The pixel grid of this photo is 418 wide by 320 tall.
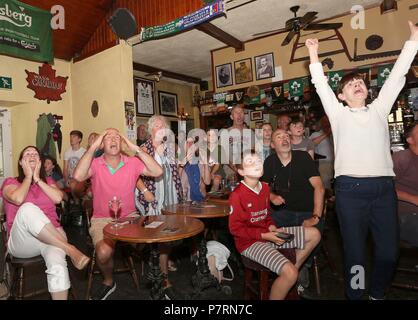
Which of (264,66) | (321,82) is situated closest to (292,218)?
(321,82)

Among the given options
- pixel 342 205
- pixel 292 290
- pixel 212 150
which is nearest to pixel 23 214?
pixel 292 290

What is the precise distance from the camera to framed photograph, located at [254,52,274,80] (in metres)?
6.86

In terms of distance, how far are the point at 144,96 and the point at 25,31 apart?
3.55m

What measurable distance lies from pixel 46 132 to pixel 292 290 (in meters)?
6.10

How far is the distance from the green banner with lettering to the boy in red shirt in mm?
4998

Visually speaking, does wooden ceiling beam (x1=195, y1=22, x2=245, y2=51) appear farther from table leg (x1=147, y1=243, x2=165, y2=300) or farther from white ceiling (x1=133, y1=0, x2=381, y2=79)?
table leg (x1=147, y1=243, x2=165, y2=300)

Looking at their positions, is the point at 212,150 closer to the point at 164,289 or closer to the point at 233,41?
the point at 164,289

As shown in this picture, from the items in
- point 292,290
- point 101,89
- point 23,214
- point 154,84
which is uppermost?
point 154,84

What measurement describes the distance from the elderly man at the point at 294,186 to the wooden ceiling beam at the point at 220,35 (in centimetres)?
379

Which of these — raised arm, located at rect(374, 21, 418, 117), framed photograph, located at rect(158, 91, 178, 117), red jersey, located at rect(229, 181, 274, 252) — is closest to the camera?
raised arm, located at rect(374, 21, 418, 117)

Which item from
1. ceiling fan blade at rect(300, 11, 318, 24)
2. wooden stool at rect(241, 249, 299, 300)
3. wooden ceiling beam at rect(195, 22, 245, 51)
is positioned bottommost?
wooden stool at rect(241, 249, 299, 300)

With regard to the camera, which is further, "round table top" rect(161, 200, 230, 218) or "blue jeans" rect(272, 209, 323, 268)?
"blue jeans" rect(272, 209, 323, 268)

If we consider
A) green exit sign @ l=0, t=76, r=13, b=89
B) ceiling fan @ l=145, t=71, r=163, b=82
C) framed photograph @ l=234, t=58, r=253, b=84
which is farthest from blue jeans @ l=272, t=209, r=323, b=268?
ceiling fan @ l=145, t=71, r=163, b=82
